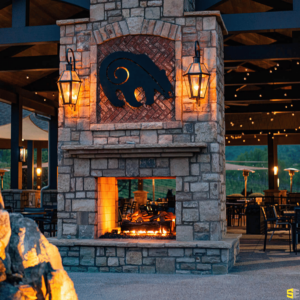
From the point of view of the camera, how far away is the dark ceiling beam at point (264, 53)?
9094 mm

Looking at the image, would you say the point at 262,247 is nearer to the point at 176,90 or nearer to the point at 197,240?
the point at 197,240

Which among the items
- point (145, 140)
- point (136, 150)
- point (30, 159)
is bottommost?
point (136, 150)

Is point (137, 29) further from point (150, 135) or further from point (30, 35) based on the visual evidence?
point (30, 35)

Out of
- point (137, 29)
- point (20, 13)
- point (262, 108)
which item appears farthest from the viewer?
point (262, 108)

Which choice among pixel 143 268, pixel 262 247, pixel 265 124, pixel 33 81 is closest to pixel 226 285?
pixel 143 268

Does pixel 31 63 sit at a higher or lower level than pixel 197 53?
higher

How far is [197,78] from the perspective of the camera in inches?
259

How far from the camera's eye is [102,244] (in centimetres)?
671

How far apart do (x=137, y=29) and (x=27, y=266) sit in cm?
509

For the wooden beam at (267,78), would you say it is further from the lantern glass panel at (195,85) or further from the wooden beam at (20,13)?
the wooden beam at (20,13)

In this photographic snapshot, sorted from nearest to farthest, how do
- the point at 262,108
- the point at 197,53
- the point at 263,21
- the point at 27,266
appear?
the point at 27,266 → the point at 197,53 → the point at 263,21 → the point at 262,108

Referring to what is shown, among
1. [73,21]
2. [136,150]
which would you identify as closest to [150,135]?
[136,150]

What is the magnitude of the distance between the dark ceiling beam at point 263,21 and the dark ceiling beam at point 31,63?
179 inches

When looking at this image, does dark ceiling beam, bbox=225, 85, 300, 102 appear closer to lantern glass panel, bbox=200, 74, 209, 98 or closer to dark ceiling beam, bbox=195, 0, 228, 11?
dark ceiling beam, bbox=195, 0, 228, 11
